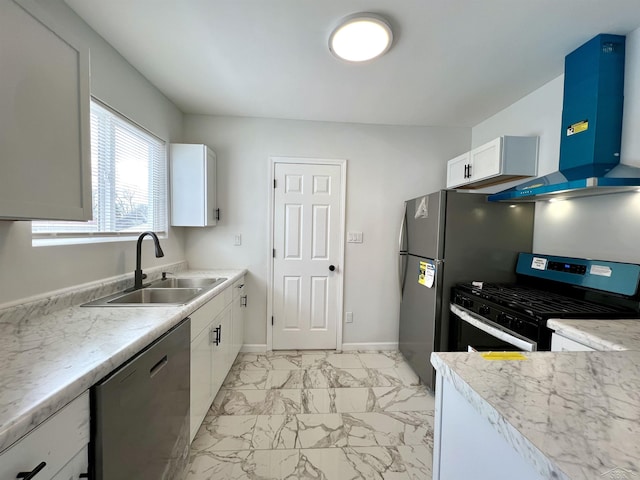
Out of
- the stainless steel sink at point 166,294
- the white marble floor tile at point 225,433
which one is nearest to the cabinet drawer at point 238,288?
the stainless steel sink at point 166,294

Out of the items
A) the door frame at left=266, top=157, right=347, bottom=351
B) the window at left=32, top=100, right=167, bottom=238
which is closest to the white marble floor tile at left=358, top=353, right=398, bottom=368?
the door frame at left=266, top=157, right=347, bottom=351

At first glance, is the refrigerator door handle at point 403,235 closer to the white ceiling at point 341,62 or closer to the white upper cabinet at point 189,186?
the white ceiling at point 341,62

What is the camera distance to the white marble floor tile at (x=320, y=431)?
1.67 metres

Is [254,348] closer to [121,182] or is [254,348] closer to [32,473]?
[121,182]

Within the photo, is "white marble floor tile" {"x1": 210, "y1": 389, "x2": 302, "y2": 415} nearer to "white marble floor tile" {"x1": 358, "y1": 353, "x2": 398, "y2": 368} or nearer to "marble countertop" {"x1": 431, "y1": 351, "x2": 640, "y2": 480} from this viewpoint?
"white marble floor tile" {"x1": 358, "y1": 353, "x2": 398, "y2": 368}

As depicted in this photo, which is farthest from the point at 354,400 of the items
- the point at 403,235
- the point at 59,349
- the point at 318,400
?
the point at 59,349

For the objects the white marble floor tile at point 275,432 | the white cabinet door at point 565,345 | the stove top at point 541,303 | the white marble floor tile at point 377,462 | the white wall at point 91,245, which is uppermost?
the white wall at point 91,245

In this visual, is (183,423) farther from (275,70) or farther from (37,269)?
(275,70)

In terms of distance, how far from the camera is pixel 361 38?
60.6 inches

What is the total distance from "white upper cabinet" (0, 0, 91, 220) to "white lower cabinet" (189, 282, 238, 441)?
0.82 meters

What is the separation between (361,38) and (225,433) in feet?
8.69

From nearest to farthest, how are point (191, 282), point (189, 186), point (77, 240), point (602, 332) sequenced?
point (602, 332), point (77, 240), point (191, 282), point (189, 186)

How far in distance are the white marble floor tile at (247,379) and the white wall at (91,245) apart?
121cm

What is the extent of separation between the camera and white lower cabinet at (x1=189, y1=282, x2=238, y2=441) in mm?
1513
